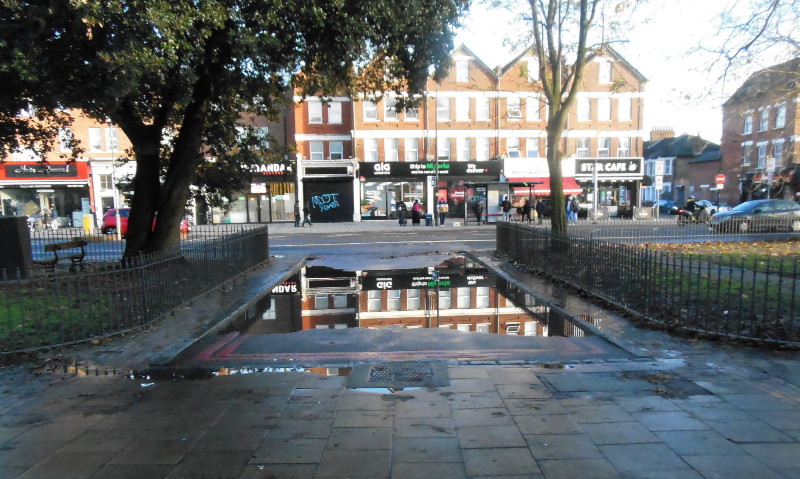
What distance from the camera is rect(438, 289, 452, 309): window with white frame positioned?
888 centimetres

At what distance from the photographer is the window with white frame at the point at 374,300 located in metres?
8.85

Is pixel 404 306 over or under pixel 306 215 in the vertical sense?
under

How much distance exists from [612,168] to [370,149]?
19.1 meters

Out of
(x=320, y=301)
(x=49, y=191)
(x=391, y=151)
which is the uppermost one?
(x=391, y=151)

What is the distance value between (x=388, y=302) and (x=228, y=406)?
5145 millimetres

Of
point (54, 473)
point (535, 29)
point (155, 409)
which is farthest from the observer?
point (535, 29)

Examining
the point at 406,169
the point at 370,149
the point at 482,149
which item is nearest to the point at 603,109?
the point at 482,149

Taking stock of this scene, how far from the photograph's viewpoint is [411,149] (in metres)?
36.4

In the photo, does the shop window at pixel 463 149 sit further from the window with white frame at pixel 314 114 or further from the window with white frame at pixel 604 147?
the window with white frame at pixel 314 114

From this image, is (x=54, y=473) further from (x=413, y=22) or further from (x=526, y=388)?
(x=413, y=22)

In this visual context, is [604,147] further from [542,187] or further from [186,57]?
[186,57]

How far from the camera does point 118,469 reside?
3.28 metres

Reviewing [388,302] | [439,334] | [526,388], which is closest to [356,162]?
[388,302]

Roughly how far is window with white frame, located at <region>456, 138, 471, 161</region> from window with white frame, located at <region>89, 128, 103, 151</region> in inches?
1085
